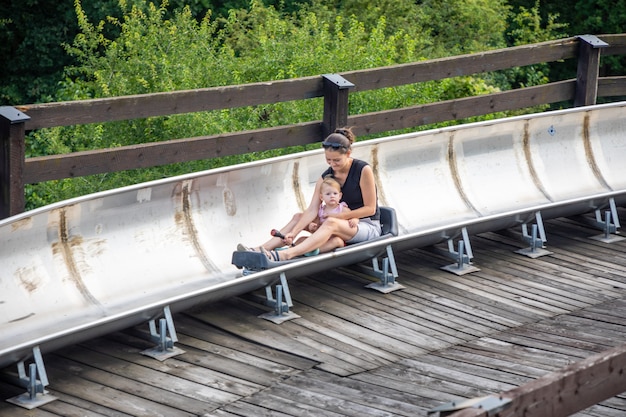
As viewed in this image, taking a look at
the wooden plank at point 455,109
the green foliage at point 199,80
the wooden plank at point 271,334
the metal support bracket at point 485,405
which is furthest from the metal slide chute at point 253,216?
the green foliage at point 199,80

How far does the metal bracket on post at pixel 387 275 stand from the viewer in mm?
8375

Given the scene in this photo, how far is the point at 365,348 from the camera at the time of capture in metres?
7.26

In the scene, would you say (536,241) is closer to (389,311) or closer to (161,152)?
(389,311)

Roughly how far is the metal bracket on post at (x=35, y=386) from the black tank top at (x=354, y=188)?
2884 millimetres

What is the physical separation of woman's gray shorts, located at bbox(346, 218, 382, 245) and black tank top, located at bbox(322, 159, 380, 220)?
0.06 meters

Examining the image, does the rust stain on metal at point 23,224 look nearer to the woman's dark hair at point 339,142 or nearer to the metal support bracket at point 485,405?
the woman's dark hair at point 339,142

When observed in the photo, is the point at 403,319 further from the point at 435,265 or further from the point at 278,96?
the point at 278,96

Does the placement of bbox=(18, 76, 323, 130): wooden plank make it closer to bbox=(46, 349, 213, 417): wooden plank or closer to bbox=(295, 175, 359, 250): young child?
bbox=(295, 175, 359, 250): young child

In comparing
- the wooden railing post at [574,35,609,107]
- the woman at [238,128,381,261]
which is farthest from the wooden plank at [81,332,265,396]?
the wooden railing post at [574,35,609,107]

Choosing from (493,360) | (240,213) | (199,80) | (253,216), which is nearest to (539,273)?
(493,360)

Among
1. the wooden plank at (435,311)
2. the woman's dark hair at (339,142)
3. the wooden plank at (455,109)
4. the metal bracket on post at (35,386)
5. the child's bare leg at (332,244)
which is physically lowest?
the wooden plank at (435,311)

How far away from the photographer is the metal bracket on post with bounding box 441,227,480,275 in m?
8.86

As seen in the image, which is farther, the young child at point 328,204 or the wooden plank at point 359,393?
the young child at point 328,204

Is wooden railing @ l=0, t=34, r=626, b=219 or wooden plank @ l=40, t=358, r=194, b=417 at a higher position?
wooden railing @ l=0, t=34, r=626, b=219
